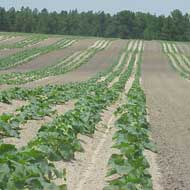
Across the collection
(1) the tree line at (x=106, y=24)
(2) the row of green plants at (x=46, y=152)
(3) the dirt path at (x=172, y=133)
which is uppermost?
(2) the row of green plants at (x=46, y=152)

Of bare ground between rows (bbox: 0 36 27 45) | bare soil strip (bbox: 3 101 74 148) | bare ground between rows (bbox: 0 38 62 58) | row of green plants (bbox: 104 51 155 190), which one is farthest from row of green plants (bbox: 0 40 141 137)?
bare ground between rows (bbox: 0 36 27 45)

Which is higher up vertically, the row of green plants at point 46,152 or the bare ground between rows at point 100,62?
the row of green plants at point 46,152

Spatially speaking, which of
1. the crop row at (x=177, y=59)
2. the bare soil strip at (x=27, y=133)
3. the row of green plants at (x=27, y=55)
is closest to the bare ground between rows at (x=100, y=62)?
the row of green plants at (x=27, y=55)

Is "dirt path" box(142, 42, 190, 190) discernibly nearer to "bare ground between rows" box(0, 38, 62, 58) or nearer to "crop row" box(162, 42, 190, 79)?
"crop row" box(162, 42, 190, 79)

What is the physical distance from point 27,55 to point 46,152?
54912 millimetres

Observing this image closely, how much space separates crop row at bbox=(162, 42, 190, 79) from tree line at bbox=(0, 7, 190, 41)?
34.6m

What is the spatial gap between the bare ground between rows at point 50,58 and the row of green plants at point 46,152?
110 feet

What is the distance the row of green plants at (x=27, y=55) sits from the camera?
54.2 metres

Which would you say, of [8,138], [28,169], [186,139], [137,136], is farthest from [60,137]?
[186,139]

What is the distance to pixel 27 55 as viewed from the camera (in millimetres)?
63594

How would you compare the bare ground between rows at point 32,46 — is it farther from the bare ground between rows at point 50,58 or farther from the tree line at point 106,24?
the tree line at point 106,24

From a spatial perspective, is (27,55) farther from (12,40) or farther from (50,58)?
(12,40)

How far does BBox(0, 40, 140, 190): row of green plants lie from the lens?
704cm

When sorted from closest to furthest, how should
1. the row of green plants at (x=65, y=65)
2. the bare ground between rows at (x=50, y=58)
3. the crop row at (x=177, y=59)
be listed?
the row of green plants at (x=65, y=65), the bare ground between rows at (x=50, y=58), the crop row at (x=177, y=59)
